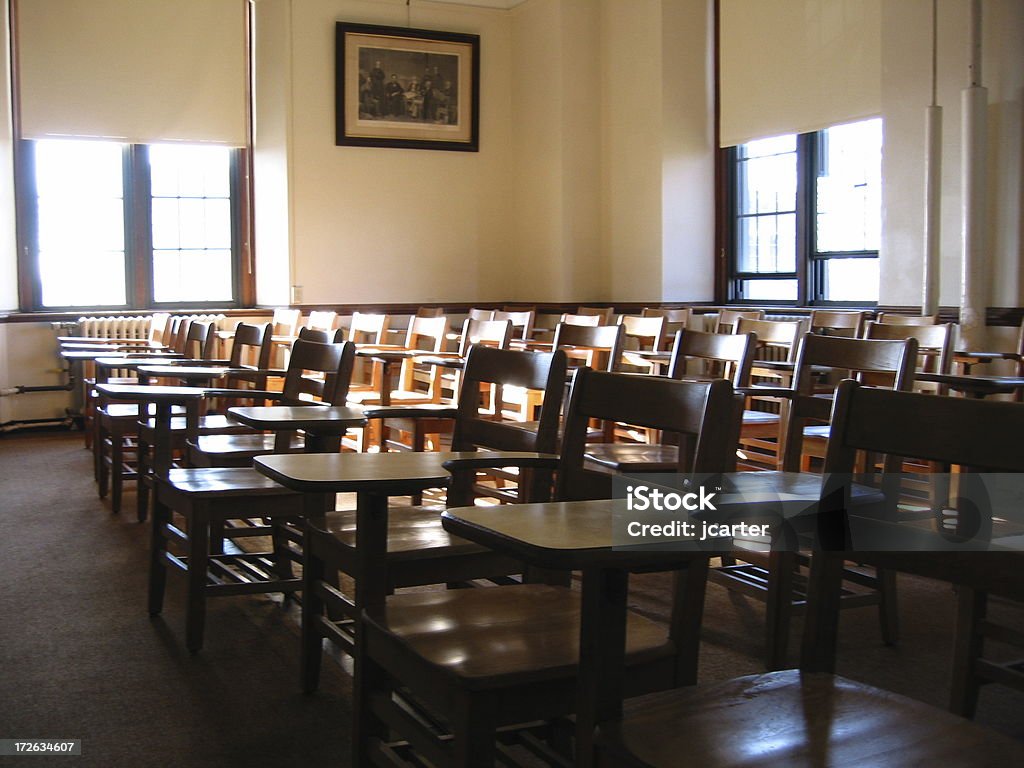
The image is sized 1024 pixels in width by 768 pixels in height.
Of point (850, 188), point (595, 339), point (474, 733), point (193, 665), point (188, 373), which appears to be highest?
point (850, 188)

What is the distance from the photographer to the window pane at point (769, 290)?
7.31 meters

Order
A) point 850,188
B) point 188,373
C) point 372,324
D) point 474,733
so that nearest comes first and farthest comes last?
point 474,733 → point 188,373 → point 372,324 → point 850,188

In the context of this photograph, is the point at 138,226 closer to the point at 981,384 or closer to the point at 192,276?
the point at 192,276

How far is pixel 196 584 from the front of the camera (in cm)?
287

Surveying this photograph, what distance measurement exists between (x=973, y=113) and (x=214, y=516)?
4375 mm

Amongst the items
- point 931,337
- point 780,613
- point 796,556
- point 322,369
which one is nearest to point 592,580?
point 780,613

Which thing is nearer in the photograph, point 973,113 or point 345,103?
point 973,113

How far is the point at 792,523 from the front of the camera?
1.50 meters

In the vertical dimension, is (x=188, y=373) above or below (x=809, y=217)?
below

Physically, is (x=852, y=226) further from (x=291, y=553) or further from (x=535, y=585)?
(x=535, y=585)

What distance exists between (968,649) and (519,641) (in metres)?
0.96

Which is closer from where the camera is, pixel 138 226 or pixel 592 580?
pixel 592 580

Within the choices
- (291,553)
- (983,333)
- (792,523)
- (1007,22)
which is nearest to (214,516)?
(291,553)

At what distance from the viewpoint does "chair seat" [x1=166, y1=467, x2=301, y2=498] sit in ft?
9.29
